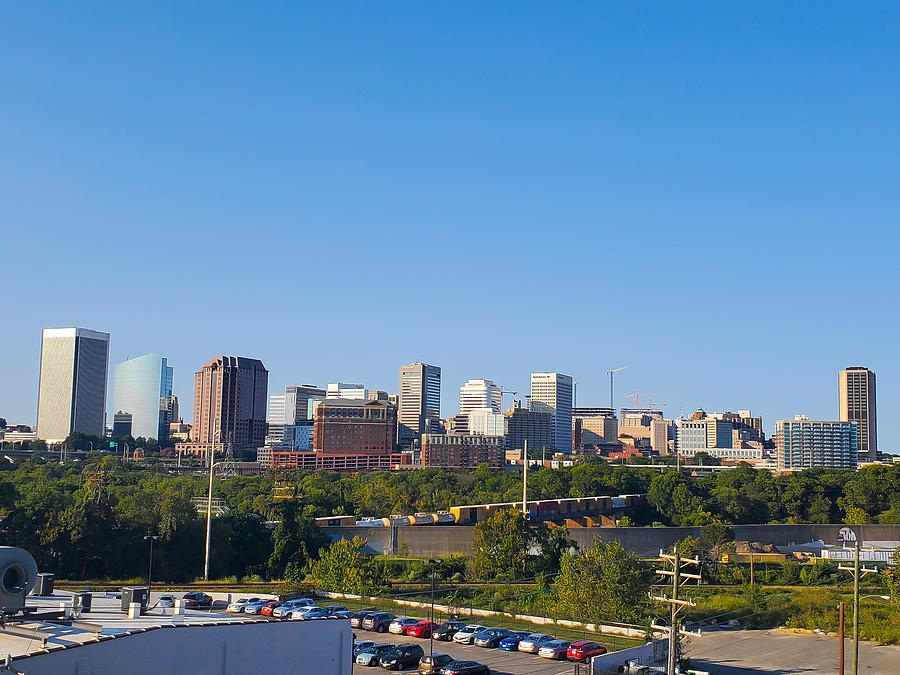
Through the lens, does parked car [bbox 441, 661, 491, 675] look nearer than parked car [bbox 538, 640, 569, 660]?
Yes

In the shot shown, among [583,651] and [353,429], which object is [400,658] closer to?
[583,651]

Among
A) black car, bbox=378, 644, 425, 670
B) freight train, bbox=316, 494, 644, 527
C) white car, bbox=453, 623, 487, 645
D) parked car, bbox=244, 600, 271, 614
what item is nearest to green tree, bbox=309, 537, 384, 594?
parked car, bbox=244, 600, 271, 614

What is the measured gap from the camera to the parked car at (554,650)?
3525cm

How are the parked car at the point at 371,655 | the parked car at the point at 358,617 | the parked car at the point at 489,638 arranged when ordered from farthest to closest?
1. the parked car at the point at 358,617
2. the parked car at the point at 489,638
3. the parked car at the point at 371,655

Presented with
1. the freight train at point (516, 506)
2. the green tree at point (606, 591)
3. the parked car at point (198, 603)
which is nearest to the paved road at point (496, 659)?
the parked car at point (198, 603)

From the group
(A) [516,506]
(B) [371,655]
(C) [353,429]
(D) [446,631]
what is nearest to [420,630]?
(D) [446,631]

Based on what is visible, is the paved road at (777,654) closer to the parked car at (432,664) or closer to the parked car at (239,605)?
the parked car at (432,664)

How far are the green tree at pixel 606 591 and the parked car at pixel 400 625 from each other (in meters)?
7.34

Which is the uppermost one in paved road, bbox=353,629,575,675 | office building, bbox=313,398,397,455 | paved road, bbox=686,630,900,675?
office building, bbox=313,398,397,455

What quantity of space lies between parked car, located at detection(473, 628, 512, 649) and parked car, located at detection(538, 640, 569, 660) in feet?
6.59

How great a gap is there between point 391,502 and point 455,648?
6286 cm

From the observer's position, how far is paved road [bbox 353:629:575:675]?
32.7 m

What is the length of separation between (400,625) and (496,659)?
543 centimetres

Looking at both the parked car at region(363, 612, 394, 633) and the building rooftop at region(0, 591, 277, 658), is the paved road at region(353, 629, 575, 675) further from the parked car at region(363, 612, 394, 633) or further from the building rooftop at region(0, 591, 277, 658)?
the building rooftop at region(0, 591, 277, 658)
